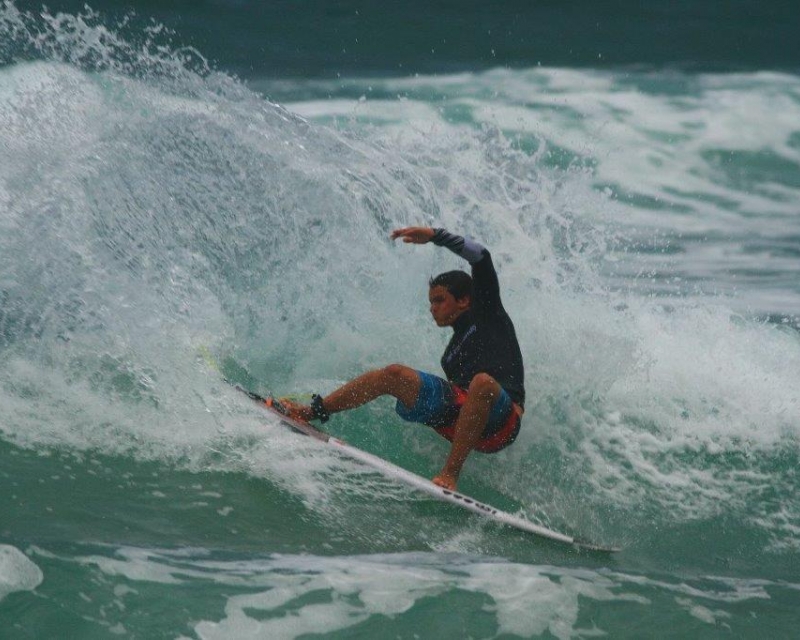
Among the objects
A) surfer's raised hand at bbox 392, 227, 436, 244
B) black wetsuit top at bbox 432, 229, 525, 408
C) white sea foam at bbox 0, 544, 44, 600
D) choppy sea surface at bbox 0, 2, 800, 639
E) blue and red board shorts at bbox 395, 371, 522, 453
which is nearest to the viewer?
white sea foam at bbox 0, 544, 44, 600

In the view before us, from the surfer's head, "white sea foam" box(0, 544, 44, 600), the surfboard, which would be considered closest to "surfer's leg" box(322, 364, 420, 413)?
the surfboard

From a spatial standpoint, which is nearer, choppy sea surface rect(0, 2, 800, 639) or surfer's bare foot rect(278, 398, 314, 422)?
choppy sea surface rect(0, 2, 800, 639)

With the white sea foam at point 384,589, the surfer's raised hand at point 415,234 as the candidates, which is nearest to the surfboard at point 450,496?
the white sea foam at point 384,589

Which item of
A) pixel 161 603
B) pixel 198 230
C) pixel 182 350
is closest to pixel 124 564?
pixel 161 603

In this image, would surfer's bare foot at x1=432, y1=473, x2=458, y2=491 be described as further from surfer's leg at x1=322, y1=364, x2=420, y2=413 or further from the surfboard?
surfer's leg at x1=322, y1=364, x2=420, y2=413

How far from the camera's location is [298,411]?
19.5ft

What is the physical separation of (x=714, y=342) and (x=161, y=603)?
21.6ft

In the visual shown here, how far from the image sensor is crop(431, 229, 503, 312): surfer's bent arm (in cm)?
549

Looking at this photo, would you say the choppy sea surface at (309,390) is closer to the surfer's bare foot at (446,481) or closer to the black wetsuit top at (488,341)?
the surfer's bare foot at (446,481)

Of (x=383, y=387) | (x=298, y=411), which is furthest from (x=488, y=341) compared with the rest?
(x=298, y=411)

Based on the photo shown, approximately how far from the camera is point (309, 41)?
69.0 feet

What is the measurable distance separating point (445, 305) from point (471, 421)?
0.73 m

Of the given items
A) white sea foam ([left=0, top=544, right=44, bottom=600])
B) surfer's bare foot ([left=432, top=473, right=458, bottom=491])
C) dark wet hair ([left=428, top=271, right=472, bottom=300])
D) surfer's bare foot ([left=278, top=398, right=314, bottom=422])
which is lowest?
white sea foam ([left=0, top=544, right=44, bottom=600])

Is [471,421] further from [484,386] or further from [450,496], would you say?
[450,496]
